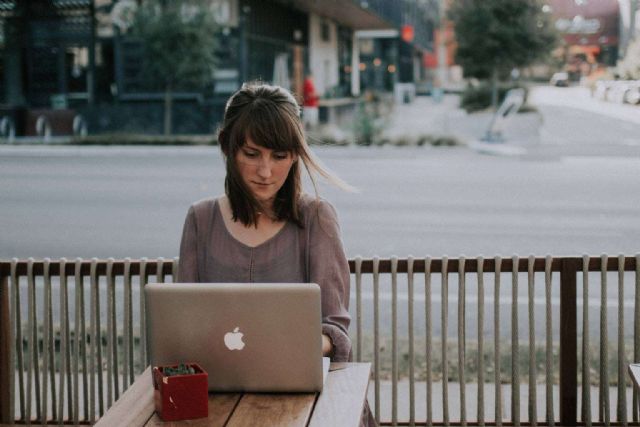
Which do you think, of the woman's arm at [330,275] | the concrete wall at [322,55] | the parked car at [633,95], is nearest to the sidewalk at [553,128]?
the parked car at [633,95]

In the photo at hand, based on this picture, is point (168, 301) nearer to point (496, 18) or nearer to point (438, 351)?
point (438, 351)

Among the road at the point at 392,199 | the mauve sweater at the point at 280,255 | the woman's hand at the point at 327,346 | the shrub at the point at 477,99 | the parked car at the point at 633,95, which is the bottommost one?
the road at the point at 392,199

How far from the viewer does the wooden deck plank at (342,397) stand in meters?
2.40

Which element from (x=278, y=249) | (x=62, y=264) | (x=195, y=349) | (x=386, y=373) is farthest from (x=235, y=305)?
(x=386, y=373)

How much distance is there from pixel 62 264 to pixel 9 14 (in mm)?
22418

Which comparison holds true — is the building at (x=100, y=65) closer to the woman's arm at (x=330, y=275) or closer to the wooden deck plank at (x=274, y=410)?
the woman's arm at (x=330, y=275)

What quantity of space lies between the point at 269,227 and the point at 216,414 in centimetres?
82

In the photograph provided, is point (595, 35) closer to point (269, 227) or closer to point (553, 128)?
point (269, 227)

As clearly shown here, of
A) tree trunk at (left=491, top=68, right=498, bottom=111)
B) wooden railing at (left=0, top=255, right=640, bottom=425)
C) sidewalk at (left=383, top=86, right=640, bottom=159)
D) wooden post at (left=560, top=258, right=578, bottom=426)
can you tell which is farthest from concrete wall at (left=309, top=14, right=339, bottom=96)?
wooden post at (left=560, top=258, right=578, bottom=426)

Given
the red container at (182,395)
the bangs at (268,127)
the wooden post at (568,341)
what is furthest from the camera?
the wooden post at (568,341)

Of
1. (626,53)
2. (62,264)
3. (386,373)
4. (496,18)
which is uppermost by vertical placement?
(496,18)

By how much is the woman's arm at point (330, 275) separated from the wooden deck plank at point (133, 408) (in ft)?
1.89

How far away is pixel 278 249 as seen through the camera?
302cm

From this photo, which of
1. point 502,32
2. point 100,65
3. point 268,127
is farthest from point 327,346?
point 502,32
